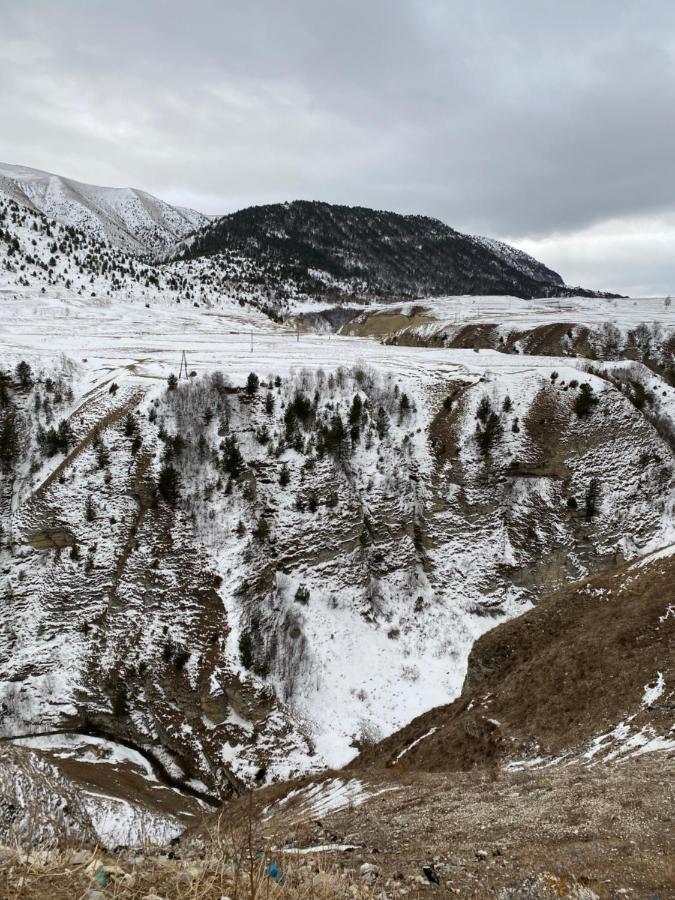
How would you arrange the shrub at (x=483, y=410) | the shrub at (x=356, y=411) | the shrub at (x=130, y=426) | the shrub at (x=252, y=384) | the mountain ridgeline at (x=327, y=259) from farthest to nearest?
the mountain ridgeline at (x=327, y=259) → the shrub at (x=483, y=410) → the shrub at (x=252, y=384) → the shrub at (x=356, y=411) → the shrub at (x=130, y=426)

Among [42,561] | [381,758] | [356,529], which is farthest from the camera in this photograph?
[356,529]

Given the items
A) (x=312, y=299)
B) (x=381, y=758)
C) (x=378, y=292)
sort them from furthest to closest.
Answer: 1. (x=378, y=292)
2. (x=312, y=299)
3. (x=381, y=758)

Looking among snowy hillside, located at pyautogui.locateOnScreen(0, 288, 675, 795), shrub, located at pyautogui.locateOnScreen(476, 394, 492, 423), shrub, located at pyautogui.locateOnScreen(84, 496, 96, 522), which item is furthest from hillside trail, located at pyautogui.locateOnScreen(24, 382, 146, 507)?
shrub, located at pyautogui.locateOnScreen(476, 394, 492, 423)

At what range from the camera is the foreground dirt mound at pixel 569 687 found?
11.9 meters

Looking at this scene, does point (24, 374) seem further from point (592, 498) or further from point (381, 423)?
point (592, 498)

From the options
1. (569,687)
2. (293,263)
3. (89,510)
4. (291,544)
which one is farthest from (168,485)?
(293,263)

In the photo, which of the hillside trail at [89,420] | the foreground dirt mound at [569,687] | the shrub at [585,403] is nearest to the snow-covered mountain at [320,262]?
the hillside trail at [89,420]

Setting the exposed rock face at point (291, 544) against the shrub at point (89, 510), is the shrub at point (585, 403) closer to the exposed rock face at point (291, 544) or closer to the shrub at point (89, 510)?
the exposed rock face at point (291, 544)

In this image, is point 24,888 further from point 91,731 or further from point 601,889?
point 91,731

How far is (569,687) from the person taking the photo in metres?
14.0

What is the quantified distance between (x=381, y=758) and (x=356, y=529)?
16.6 m

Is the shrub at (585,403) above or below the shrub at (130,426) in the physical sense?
above

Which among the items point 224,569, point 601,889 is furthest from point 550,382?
point 601,889

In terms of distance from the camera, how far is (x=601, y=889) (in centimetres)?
525
